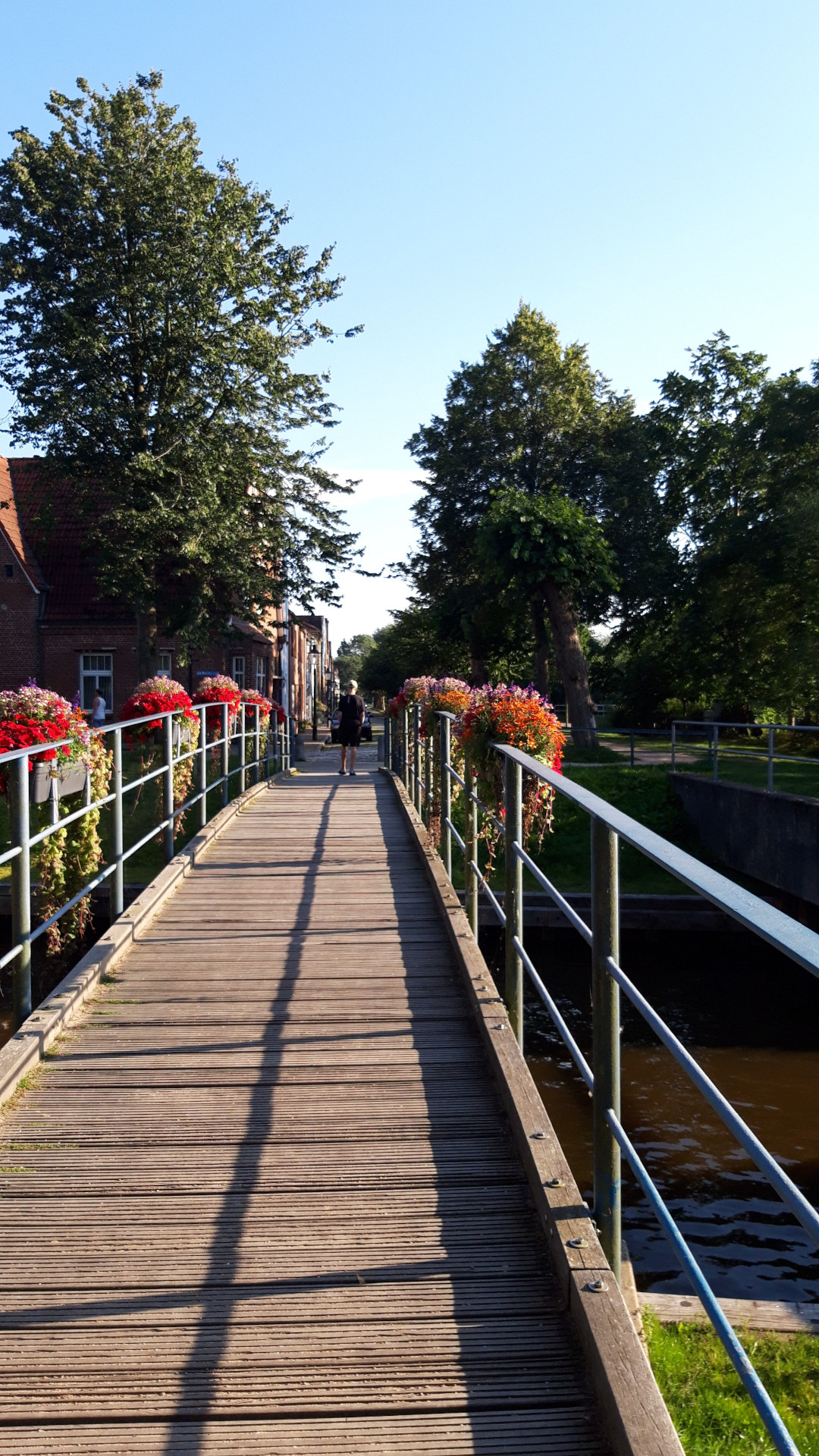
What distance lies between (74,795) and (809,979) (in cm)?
1024

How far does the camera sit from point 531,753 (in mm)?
9453

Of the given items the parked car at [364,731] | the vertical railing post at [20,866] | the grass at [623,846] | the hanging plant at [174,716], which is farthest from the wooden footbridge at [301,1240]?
the parked car at [364,731]

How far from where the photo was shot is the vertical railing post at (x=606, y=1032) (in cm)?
293

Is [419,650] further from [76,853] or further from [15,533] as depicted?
[76,853]

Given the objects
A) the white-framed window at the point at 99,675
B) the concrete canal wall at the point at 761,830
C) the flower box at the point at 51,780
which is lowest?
the concrete canal wall at the point at 761,830

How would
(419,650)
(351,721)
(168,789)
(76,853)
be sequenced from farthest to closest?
(419,650), (351,721), (168,789), (76,853)

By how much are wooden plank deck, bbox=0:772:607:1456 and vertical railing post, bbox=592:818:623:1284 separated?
0.24 meters

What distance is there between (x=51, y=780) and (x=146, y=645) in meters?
21.8

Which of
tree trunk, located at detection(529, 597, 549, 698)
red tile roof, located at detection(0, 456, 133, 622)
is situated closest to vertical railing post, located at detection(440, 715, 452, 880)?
red tile roof, located at detection(0, 456, 133, 622)

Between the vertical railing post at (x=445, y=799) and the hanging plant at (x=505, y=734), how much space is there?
0.19 metres

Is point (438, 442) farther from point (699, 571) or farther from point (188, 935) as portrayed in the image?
point (188, 935)

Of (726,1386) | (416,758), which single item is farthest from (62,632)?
(726,1386)

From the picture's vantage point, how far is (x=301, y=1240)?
3154 mm

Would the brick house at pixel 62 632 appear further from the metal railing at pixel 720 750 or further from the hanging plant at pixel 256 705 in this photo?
the hanging plant at pixel 256 705
